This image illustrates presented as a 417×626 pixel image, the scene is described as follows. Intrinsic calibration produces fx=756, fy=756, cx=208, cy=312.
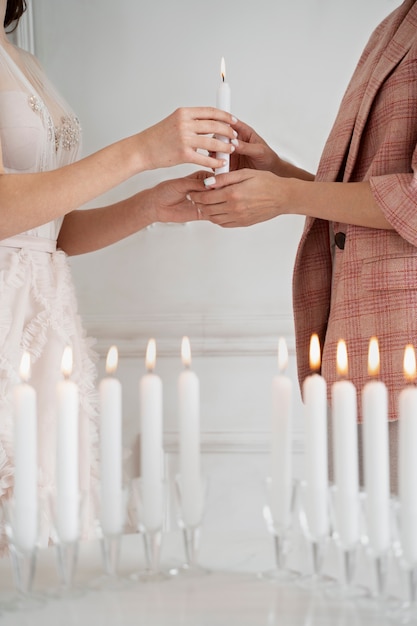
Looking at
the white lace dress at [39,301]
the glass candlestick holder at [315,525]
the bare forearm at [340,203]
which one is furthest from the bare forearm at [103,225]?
the glass candlestick holder at [315,525]

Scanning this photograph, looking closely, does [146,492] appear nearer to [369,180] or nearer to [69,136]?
[369,180]

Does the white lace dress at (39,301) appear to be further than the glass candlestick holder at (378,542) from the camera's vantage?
Yes

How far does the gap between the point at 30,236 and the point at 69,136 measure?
27cm

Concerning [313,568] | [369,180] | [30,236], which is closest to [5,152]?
[30,236]

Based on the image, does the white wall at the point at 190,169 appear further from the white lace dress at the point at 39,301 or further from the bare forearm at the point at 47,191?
the bare forearm at the point at 47,191

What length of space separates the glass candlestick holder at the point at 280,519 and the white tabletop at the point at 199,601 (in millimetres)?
13

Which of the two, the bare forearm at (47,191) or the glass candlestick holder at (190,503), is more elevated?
the bare forearm at (47,191)

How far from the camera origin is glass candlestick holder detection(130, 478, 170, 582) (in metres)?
0.74

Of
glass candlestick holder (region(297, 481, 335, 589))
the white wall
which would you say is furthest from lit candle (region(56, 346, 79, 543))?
the white wall

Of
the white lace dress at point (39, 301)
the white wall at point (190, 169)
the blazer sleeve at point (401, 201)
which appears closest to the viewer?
the blazer sleeve at point (401, 201)

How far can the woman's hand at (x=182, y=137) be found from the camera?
140 cm

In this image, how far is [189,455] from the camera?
0.76 m

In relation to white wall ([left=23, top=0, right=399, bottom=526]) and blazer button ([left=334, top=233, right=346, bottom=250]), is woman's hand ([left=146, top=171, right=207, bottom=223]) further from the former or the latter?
white wall ([left=23, top=0, right=399, bottom=526])

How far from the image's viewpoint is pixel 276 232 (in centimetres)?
210
